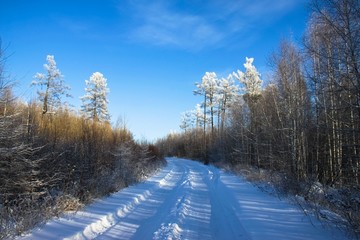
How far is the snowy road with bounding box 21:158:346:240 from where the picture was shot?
670cm

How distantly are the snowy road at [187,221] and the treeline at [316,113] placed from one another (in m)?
1.28

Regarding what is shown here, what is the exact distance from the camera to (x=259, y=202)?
1042 cm

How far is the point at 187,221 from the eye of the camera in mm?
8203

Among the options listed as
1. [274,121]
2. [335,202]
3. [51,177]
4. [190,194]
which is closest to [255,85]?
[274,121]

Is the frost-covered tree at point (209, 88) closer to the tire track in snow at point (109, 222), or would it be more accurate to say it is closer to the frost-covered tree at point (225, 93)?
the frost-covered tree at point (225, 93)

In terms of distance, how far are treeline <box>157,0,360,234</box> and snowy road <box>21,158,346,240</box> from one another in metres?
1.28

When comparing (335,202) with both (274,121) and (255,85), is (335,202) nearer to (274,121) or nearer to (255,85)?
(274,121)

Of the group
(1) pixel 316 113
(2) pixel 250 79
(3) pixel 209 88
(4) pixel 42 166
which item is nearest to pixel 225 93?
(3) pixel 209 88

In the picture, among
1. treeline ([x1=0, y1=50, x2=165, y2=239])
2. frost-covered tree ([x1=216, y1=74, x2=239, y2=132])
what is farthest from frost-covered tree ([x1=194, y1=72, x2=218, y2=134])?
treeline ([x1=0, y1=50, x2=165, y2=239])

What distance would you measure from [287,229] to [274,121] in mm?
15681

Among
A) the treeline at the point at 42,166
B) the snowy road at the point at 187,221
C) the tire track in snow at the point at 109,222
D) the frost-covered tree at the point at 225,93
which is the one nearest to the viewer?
the snowy road at the point at 187,221

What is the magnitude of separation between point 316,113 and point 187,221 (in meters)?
11.3

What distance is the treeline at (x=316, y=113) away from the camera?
8312 mm

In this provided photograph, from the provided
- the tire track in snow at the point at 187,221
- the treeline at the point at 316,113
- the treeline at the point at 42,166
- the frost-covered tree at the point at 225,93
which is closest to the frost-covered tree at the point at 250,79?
the treeline at the point at 316,113
